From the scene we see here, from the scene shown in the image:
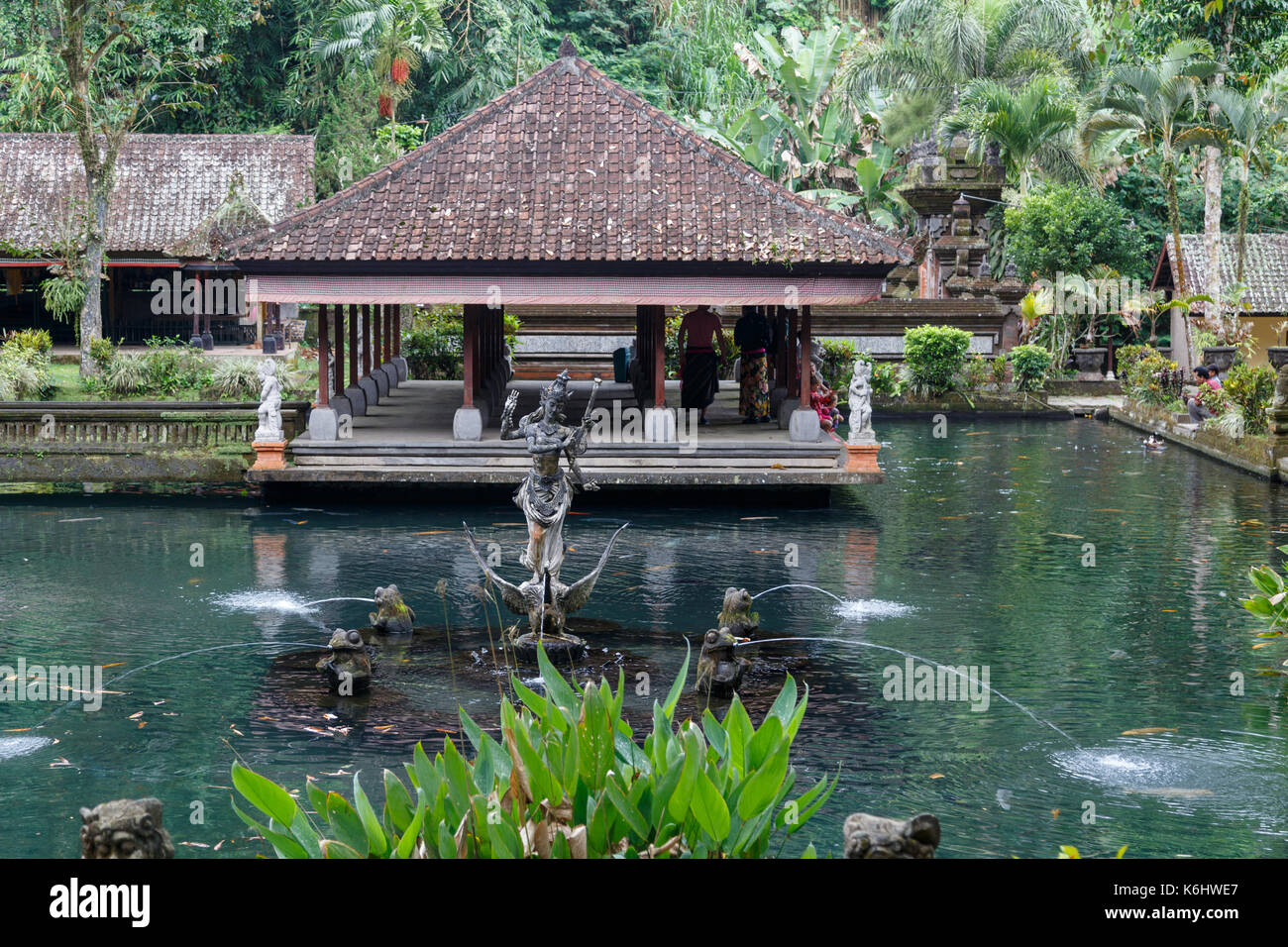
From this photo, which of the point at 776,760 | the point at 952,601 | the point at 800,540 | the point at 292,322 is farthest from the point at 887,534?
the point at 292,322

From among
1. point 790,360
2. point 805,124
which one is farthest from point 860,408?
point 805,124

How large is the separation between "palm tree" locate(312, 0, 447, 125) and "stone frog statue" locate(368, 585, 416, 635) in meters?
29.9

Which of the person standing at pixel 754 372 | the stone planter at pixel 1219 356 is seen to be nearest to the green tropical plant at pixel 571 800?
the person standing at pixel 754 372

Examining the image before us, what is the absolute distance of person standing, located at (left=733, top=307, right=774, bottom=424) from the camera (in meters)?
22.2

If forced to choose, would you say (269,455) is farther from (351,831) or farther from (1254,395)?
(1254,395)

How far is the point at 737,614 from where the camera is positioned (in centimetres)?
1198

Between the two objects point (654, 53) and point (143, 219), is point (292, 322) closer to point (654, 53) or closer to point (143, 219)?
point (143, 219)

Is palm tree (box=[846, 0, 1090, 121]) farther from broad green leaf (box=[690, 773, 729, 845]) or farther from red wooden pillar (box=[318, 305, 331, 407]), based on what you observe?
broad green leaf (box=[690, 773, 729, 845])

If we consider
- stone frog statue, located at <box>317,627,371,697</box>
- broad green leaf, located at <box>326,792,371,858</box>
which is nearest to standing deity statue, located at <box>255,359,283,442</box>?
stone frog statue, located at <box>317,627,371,697</box>

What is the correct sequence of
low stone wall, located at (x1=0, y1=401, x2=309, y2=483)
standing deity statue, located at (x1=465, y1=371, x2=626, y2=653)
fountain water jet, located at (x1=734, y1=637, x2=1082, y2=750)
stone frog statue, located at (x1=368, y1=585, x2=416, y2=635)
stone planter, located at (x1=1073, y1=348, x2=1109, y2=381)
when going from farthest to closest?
stone planter, located at (x1=1073, y1=348, x2=1109, y2=381) → low stone wall, located at (x1=0, y1=401, x2=309, y2=483) → stone frog statue, located at (x1=368, y1=585, x2=416, y2=635) → standing deity statue, located at (x1=465, y1=371, x2=626, y2=653) → fountain water jet, located at (x1=734, y1=637, x2=1082, y2=750)

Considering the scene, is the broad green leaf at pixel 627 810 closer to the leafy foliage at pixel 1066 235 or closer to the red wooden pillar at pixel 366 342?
the red wooden pillar at pixel 366 342

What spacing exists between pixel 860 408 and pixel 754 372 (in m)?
3.48

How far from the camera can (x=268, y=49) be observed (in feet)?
149

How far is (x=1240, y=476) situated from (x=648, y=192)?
1011 cm
